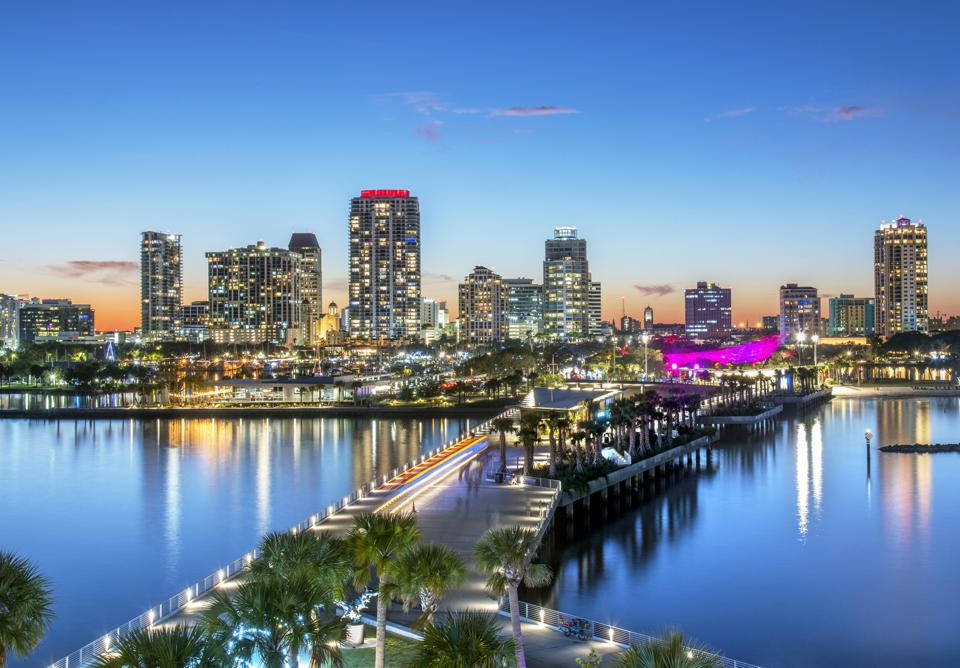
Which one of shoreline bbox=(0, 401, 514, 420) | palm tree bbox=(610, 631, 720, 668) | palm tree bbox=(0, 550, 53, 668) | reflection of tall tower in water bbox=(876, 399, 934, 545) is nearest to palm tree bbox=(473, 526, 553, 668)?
palm tree bbox=(610, 631, 720, 668)

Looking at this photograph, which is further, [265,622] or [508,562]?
[508,562]

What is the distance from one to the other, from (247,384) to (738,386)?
56737mm

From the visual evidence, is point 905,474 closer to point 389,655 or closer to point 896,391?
point 389,655

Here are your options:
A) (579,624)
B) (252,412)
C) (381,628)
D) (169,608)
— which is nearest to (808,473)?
(579,624)

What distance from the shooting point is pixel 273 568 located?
53.2 ft

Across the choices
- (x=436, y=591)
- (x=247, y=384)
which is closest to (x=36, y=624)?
(x=436, y=591)

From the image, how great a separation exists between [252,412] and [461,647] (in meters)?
82.4

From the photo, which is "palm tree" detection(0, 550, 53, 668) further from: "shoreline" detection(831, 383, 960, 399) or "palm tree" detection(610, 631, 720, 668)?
"shoreline" detection(831, 383, 960, 399)

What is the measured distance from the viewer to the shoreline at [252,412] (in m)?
90.7

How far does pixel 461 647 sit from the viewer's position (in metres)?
13.1

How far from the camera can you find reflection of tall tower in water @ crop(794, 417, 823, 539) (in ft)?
140

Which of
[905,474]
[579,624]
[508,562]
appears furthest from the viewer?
[905,474]

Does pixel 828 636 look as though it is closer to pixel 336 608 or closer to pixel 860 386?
pixel 336 608

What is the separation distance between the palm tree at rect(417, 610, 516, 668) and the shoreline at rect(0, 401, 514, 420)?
7641 cm
